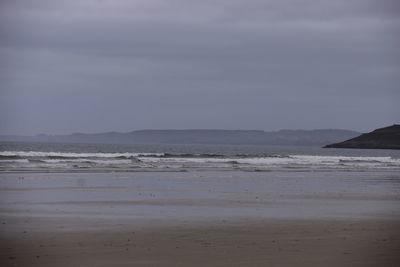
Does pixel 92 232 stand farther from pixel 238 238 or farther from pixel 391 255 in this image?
pixel 391 255

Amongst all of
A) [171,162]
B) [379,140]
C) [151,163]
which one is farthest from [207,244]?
[379,140]

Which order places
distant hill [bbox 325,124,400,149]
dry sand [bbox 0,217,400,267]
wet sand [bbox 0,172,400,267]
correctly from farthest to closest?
distant hill [bbox 325,124,400,149], wet sand [bbox 0,172,400,267], dry sand [bbox 0,217,400,267]

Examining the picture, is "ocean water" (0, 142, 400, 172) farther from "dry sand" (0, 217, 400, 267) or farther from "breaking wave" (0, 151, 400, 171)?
"dry sand" (0, 217, 400, 267)

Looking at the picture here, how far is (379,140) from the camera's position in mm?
179750

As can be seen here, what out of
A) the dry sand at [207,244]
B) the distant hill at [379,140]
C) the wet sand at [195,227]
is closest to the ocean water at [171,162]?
the wet sand at [195,227]

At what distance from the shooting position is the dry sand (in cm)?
909

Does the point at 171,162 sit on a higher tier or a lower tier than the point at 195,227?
higher

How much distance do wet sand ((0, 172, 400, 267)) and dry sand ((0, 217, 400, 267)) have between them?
2 cm

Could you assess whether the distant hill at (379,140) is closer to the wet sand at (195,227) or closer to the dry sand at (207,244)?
the wet sand at (195,227)

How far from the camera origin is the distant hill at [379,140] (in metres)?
175

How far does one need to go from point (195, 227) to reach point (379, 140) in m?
176

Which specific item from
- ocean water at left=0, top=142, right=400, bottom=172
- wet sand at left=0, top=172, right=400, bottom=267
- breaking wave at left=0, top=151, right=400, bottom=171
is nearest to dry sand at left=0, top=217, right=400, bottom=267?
wet sand at left=0, top=172, right=400, bottom=267

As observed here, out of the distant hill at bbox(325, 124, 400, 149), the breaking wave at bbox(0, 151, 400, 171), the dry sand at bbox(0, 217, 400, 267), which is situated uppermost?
the distant hill at bbox(325, 124, 400, 149)

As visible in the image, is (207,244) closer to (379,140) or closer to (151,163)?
(151,163)
